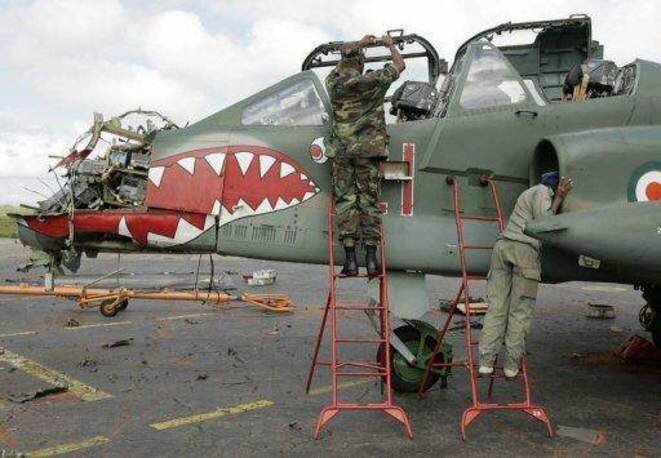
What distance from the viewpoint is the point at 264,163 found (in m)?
6.28

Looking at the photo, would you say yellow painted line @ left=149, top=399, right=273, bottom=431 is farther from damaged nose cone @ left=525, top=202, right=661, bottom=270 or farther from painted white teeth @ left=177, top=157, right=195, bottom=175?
damaged nose cone @ left=525, top=202, right=661, bottom=270

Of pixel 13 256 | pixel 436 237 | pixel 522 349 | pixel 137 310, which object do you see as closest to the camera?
pixel 522 349

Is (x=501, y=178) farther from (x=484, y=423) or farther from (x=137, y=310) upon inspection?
(x=137, y=310)

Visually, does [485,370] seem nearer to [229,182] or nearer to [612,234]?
[612,234]

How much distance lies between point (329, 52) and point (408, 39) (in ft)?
3.59

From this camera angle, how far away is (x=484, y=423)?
5.68 m

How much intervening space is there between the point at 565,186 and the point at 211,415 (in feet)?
12.6

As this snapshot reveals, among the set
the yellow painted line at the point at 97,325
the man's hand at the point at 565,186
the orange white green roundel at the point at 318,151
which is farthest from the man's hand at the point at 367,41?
the yellow painted line at the point at 97,325

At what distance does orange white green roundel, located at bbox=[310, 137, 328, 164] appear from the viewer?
630 centimetres

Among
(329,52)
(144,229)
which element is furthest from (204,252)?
(329,52)

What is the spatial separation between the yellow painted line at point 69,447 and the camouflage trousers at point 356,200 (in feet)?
8.83

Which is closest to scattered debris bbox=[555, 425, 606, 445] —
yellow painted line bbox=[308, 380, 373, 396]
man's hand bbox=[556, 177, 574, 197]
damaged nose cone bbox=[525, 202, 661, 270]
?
damaged nose cone bbox=[525, 202, 661, 270]

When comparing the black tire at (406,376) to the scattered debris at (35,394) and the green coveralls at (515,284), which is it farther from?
the scattered debris at (35,394)

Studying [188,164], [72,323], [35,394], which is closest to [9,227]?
[72,323]
